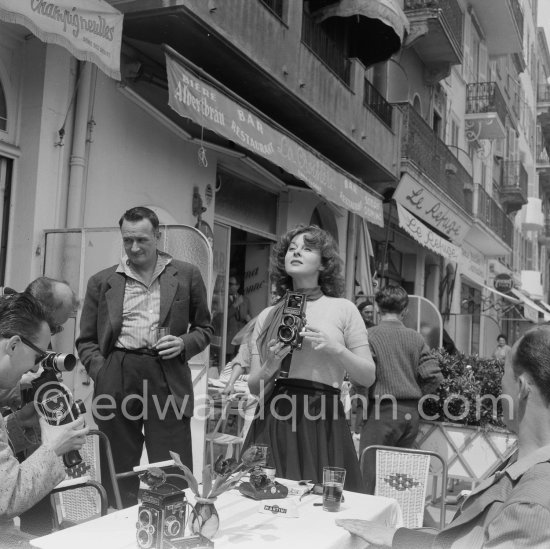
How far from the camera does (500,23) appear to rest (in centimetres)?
2173

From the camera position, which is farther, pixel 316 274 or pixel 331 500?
A: pixel 316 274

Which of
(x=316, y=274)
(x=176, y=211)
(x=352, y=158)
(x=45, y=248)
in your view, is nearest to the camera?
(x=316, y=274)

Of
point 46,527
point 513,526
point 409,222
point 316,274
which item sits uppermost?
point 409,222

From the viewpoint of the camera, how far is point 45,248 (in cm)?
586

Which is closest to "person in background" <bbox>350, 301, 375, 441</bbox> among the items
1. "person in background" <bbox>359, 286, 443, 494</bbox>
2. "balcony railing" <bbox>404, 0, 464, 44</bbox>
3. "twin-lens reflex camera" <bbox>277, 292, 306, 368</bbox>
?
"person in background" <bbox>359, 286, 443, 494</bbox>

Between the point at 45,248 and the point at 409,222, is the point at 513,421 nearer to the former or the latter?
the point at 45,248

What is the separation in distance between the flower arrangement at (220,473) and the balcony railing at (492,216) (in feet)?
60.9

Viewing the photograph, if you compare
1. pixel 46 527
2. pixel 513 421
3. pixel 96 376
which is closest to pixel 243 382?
pixel 96 376

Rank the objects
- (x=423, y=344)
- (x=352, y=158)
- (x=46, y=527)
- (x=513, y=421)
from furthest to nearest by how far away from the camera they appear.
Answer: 1. (x=352, y=158)
2. (x=423, y=344)
3. (x=46, y=527)
4. (x=513, y=421)

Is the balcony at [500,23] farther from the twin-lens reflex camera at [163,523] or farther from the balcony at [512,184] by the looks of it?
the twin-lens reflex camera at [163,523]

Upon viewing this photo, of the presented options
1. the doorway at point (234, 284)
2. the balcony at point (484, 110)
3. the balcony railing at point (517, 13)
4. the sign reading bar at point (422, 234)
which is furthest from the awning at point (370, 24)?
the balcony railing at point (517, 13)

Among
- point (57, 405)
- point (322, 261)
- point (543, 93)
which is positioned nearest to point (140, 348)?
point (322, 261)

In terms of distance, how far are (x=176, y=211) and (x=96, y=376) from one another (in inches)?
168

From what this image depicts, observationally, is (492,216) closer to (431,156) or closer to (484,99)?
(484,99)
